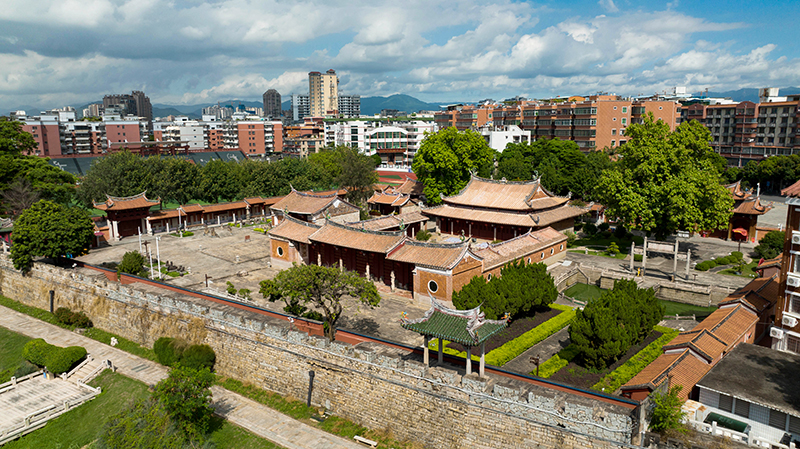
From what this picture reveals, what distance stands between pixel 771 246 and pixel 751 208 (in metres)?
5.68

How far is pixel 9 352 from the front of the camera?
30.8 m

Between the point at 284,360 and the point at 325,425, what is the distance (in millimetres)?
3722

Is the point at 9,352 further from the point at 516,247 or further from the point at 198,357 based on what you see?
the point at 516,247

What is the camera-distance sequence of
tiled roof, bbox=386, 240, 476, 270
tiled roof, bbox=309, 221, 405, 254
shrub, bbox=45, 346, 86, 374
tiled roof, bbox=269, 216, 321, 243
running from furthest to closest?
1. tiled roof, bbox=269, 216, 321, 243
2. tiled roof, bbox=309, 221, 405, 254
3. tiled roof, bbox=386, 240, 476, 270
4. shrub, bbox=45, 346, 86, 374

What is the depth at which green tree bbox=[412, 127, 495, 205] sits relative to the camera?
190ft

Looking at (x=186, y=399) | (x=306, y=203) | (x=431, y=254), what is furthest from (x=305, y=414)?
(x=306, y=203)

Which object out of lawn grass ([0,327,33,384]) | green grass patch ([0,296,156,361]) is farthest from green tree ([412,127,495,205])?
lawn grass ([0,327,33,384])

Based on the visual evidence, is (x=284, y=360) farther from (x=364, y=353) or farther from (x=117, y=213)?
(x=117, y=213)

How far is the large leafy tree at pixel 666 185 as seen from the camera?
37.5 m

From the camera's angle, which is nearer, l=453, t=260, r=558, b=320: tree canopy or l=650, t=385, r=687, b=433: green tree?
l=650, t=385, r=687, b=433: green tree

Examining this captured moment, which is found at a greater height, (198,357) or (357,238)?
(357,238)

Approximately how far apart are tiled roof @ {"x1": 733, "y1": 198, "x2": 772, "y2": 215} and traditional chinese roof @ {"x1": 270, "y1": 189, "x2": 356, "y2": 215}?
117ft

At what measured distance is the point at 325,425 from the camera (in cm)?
2159

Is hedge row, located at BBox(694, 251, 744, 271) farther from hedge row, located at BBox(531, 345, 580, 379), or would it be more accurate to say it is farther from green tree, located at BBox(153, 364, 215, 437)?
green tree, located at BBox(153, 364, 215, 437)
